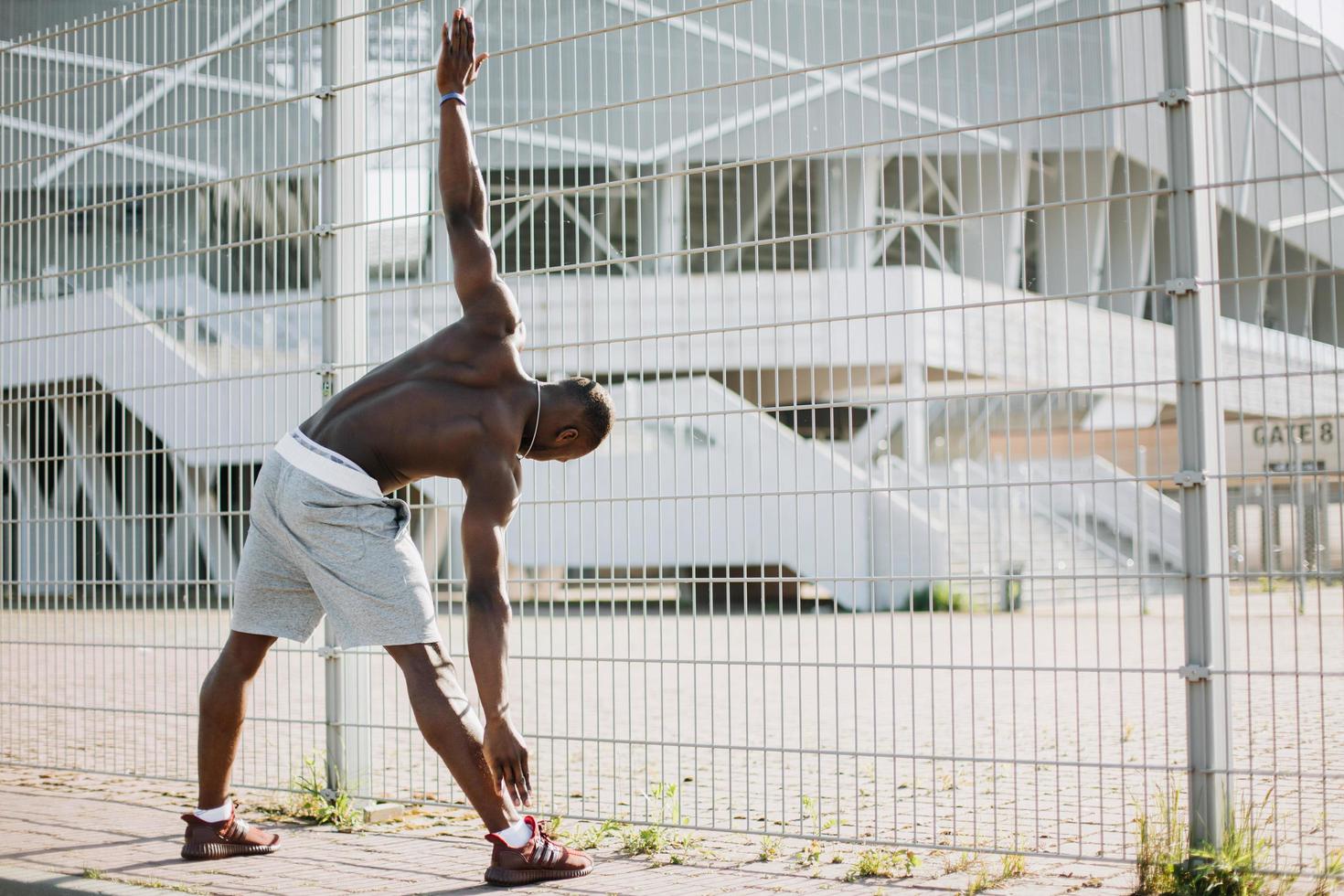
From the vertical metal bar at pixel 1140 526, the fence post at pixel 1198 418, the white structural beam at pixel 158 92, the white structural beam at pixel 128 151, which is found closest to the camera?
the fence post at pixel 1198 418

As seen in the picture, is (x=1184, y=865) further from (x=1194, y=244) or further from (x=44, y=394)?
(x=44, y=394)

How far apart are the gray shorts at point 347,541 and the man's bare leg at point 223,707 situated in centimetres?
47

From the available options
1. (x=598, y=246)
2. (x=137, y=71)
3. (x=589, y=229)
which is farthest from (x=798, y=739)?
(x=137, y=71)

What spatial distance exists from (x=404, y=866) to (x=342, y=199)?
282cm

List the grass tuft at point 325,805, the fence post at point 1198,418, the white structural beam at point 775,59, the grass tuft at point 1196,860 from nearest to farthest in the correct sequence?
the grass tuft at point 1196,860 → the fence post at point 1198,418 → the white structural beam at point 775,59 → the grass tuft at point 325,805

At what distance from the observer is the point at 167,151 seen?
6863 mm

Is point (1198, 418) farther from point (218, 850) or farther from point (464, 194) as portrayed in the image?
point (218, 850)

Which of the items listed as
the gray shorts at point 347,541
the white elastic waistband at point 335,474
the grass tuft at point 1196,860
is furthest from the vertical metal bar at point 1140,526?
the white elastic waistband at point 335,474

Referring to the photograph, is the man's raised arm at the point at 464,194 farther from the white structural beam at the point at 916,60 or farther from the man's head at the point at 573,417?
the white structural beam at the point at 916,60

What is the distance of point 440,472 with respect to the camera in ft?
15.5

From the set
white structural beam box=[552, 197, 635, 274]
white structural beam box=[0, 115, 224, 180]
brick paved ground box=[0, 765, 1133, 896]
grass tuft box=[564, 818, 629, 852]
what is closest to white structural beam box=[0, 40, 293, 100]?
white structural beam box=[0, 115, 224, 180]

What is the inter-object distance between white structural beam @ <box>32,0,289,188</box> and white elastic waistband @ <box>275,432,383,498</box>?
2.68 metres

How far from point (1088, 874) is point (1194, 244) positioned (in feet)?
6.48

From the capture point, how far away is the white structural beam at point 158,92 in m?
6.66
